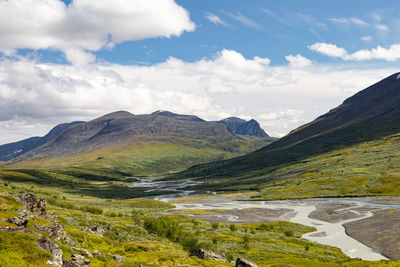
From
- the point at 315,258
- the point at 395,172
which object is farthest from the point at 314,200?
the point at 315,258

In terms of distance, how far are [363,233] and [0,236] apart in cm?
7597

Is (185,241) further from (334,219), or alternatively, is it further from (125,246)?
(334,219)

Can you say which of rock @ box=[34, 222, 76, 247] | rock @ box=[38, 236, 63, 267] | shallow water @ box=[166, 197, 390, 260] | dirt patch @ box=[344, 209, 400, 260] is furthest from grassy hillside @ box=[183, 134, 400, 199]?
rock @ box=[38, 236, 63, 267]

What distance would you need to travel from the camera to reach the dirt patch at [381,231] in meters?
56.0

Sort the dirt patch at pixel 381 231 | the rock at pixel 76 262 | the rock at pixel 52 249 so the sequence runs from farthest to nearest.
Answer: the dirt patch at pixel 381 231
the rock at pixel 76 262
the rock at pixel 52 249

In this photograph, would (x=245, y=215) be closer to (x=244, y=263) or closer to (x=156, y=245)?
(x=156, y=245)

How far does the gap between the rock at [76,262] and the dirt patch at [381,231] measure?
51843 mm

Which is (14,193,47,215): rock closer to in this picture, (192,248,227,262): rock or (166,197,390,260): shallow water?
(192,248,227,262): rock

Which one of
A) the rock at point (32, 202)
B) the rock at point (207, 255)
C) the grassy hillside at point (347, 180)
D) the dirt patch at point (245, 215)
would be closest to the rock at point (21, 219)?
the rock at point (32, 202)

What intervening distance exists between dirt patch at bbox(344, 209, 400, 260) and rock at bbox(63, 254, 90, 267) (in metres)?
51.8

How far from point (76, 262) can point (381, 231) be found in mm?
71855

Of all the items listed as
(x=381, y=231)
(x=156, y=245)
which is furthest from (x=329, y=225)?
(x=156, y=245)

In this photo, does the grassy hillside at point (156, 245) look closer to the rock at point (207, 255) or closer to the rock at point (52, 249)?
the rock at point (52, 249)

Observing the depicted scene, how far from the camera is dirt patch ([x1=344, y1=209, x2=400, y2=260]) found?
184 ft
